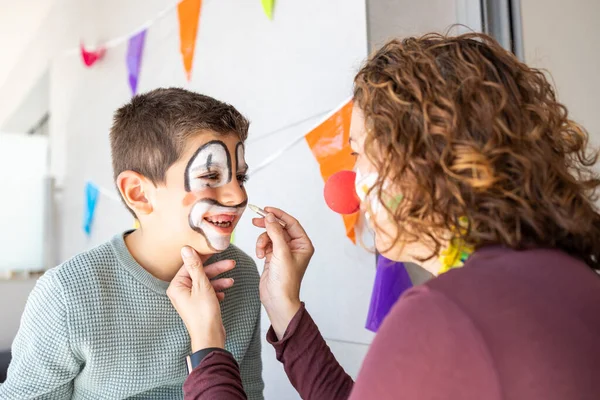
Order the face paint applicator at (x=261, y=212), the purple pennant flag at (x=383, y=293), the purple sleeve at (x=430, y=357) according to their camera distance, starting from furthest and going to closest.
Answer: the purple pennant flag at (x=383, y=293)
the face paint applicator at (x=261, y=212)
the purple sleeve at (x=430, y=357)

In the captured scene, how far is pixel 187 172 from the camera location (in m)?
0.89

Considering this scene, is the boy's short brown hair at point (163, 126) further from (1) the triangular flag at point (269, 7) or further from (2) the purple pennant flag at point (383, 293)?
(1) the triangular flag at point (269, 7)

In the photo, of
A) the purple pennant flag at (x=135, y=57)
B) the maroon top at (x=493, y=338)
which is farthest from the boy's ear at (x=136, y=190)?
the purple pennant flag at (x=135, y=57)

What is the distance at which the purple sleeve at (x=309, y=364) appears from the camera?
32.5 inches

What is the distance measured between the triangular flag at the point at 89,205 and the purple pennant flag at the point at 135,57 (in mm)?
546

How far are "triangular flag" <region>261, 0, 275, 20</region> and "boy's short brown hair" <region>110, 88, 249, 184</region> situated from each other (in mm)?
522

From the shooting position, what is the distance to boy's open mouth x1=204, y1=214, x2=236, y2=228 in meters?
0.90

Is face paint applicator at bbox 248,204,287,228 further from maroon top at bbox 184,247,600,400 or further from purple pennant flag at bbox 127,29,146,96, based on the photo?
purple pennant flag at bbox 127,29,146,96

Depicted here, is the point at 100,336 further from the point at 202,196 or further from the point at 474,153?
the point at 474,153

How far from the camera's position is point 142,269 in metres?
0.90

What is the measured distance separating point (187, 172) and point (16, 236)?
2.26m

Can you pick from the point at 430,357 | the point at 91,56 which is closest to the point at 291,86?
the point at 430,357

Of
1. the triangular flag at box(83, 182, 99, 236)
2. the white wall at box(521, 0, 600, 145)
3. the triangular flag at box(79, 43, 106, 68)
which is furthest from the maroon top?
the triangular flag at box(79, 43, 106, 68)

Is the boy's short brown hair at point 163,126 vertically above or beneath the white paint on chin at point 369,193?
above
